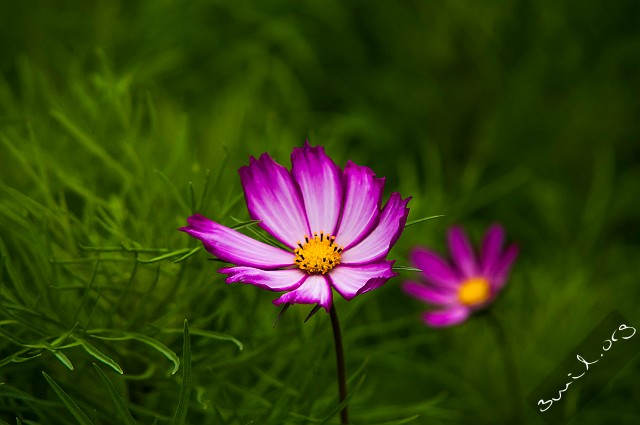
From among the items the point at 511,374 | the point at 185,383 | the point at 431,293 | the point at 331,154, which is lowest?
the point at 185,383

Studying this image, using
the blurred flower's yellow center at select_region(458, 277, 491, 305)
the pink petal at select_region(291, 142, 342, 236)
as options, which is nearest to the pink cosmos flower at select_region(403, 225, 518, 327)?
the blurred flower's yellow center at select_region(458, 277, 491, 305)

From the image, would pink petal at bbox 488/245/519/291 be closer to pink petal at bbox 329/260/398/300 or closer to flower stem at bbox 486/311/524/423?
flower stem at bbox 486/311/524/423

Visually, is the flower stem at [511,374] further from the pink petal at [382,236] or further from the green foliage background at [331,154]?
the pink petal at [382,236]

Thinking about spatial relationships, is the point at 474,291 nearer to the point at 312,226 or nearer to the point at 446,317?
the point at 446,317

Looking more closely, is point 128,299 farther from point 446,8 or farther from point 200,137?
point 446,8

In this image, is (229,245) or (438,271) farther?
(438,271)

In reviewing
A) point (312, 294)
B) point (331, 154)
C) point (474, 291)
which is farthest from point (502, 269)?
point (312, 294)

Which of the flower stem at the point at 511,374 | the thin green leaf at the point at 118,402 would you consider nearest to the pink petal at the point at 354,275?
the thin green leaf at the point at 118,402

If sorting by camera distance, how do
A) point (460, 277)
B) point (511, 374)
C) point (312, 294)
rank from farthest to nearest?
point (460, 277), point (511, 374), point (312, 294)
